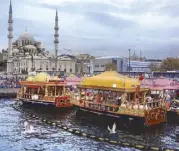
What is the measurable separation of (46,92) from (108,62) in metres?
103

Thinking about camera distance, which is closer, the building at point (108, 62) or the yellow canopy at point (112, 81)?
the yellow canopy at point (112, 81)

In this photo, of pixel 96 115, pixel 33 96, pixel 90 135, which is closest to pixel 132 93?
pixel 96 115

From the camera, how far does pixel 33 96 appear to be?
40.3 m

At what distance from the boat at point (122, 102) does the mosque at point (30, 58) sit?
94.4 meters

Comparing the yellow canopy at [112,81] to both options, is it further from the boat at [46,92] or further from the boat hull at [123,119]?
the boat at [46,92]

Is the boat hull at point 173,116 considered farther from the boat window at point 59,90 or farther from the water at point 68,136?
the boat window at point 59,90

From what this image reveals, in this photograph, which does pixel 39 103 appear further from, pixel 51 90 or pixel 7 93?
pixel 7 93


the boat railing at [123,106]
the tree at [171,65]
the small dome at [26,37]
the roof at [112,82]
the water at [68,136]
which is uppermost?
the small dome at [26,37]

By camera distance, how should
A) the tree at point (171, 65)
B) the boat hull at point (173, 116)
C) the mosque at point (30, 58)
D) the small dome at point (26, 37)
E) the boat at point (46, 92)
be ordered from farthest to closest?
the small dome at point (26, 37) < the mosque at point (30, 58) < the tree at point (171, 65) < the boat at point (46, 92) < the boat hull at point (173, 116)

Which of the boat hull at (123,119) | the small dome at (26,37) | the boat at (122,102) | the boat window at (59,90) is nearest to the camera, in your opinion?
the boat hull at (123,119)

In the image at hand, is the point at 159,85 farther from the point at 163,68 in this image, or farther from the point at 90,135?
the point at 163,68

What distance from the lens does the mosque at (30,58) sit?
128 meters

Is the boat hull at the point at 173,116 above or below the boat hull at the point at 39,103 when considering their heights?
below

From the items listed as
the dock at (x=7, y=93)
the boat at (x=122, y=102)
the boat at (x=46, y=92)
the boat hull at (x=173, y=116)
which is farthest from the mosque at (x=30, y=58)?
the boat hull at (x=173, y=116)
